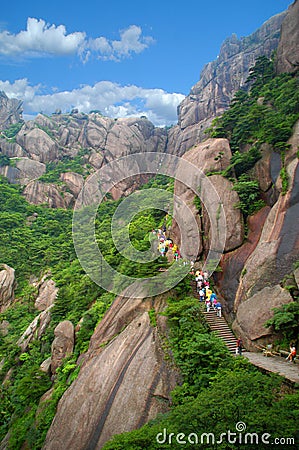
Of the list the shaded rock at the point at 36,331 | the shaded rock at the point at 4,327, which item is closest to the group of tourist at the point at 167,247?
the shaded rock at the point at 36,331

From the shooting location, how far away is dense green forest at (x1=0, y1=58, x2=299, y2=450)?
19.7ft

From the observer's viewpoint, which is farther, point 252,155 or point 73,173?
point 73,173

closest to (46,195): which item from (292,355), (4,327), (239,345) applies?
(4,327)

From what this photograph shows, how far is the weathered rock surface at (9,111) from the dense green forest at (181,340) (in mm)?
42719

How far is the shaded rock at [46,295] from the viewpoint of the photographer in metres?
24.0

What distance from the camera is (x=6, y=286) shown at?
2630 cm

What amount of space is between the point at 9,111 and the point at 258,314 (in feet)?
237

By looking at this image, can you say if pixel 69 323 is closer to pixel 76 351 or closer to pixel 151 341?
pixel 76 351

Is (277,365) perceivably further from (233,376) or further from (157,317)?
(157,317)

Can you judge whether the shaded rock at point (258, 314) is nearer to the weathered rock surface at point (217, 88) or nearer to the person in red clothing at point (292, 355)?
the person in red clothing at point (292, 355)

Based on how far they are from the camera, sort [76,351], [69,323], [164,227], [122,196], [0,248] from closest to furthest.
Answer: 1. [76,351]
2. [69,323]
3. [164,227]
4. [0,248]
5. [122,196]

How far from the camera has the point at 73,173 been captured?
47.5 metres

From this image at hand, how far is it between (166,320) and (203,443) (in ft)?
18.3

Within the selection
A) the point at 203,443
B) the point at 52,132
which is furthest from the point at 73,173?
the point at 203,443
